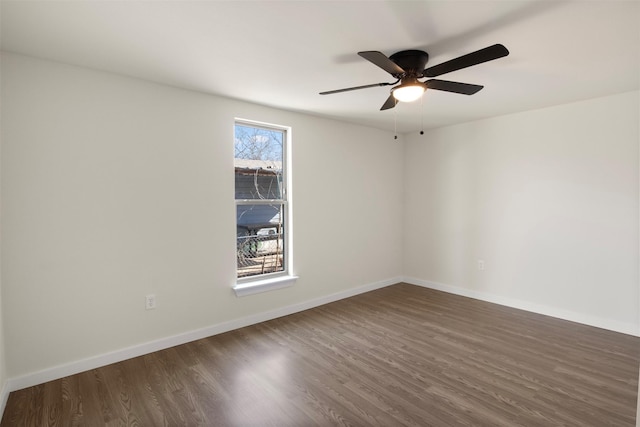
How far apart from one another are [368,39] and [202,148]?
1823mm

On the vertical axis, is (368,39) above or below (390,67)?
above

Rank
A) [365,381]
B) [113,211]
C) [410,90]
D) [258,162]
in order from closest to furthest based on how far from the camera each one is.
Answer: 1. [410,90]
2. [365,381]
3. [113,211]
4. [258,162]

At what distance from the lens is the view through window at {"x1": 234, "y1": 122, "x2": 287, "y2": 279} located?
346 cm

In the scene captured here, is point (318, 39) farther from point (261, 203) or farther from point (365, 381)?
point (365, 381)

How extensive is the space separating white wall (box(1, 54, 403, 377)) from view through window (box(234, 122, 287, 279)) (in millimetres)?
171

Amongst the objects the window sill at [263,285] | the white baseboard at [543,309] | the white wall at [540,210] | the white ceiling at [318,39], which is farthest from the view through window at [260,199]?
the white baseboard at [543,309]

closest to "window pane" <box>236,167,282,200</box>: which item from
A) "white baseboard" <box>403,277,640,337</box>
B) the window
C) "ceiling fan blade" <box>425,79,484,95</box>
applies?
the window

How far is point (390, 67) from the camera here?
6.59 ft

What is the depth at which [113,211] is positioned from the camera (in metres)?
2.58

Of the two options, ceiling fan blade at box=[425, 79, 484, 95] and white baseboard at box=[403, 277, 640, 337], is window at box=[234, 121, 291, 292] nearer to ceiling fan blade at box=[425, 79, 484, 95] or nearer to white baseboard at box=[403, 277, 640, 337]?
ceiling fan blade at box=[425, 79, 484, 95]

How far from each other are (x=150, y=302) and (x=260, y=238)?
1.27 metres

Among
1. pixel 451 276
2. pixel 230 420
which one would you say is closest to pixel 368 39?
pixel 230 420

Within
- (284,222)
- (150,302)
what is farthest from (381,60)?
(150,302)

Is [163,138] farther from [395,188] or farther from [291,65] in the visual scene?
[395,188]
